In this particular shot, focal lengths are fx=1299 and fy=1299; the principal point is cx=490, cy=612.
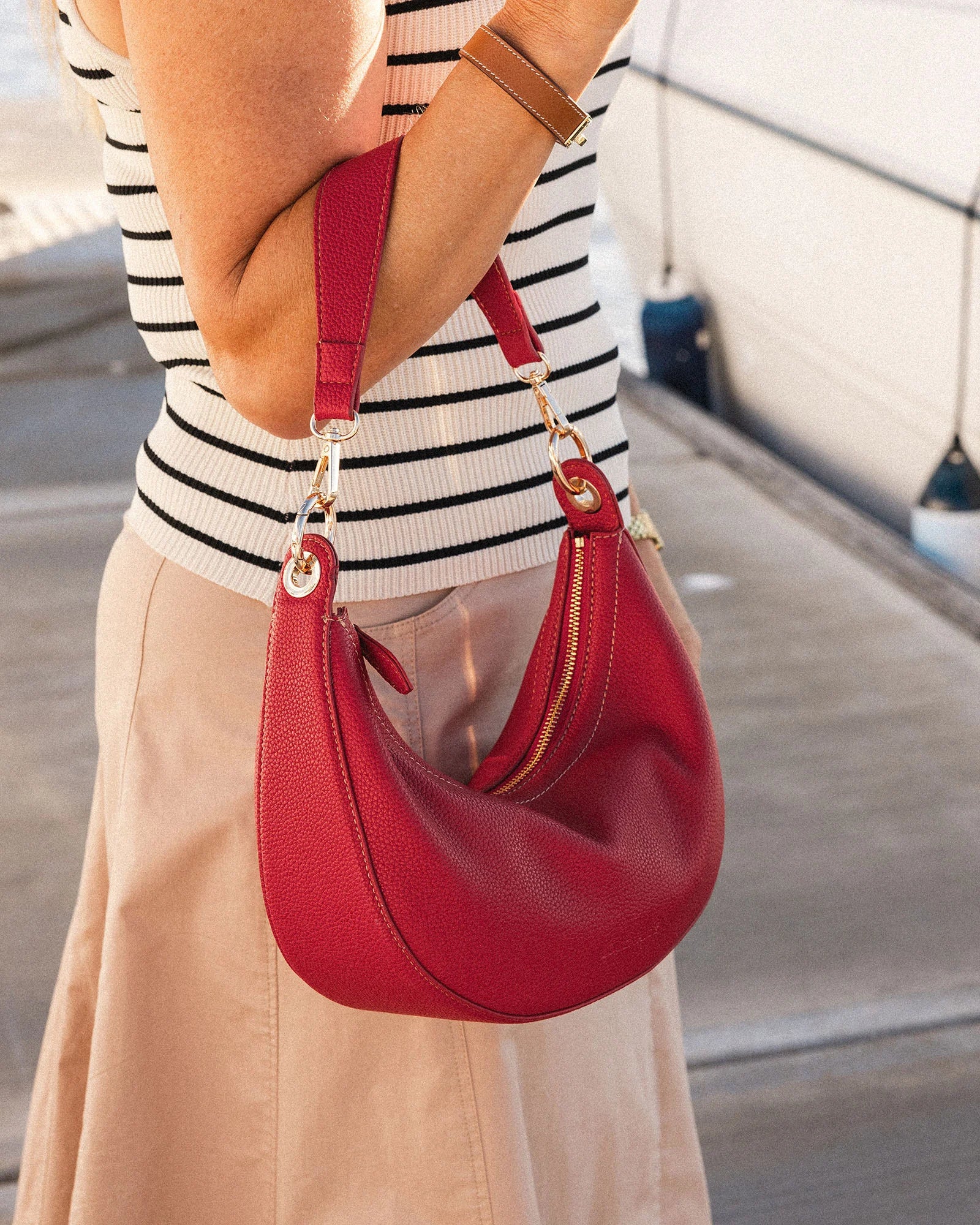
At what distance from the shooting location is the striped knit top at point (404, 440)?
70cm

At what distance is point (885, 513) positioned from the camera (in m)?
2.96

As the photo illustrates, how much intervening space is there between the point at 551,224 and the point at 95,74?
0.25m

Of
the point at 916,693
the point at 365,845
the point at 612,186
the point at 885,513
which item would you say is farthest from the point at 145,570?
the point at 612,186

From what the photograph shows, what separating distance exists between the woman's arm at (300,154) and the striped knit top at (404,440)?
0.36ft

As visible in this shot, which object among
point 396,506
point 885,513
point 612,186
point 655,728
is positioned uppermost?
Result: point 396,506

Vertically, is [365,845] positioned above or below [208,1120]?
above

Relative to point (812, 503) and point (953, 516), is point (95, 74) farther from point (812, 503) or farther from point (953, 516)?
point (812, 503)

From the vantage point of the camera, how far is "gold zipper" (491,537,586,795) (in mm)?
685

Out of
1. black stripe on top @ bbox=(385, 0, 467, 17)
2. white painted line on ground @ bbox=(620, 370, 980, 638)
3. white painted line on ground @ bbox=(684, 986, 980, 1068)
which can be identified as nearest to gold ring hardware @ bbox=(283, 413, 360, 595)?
black stripe on top @ bbox=(385, 0, 467, 17)

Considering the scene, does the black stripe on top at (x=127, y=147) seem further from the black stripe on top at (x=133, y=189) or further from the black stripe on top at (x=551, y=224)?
the black stripe on top at (x=551, y=224)

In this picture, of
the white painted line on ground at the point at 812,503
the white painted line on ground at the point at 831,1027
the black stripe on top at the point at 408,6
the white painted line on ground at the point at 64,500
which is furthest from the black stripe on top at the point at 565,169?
the white painted line on ground at the point at 64,500

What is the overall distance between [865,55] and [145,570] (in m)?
2.27

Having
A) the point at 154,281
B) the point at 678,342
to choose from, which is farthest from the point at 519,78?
the point at 678,342

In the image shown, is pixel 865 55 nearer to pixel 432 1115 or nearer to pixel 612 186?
pixel 612 186
